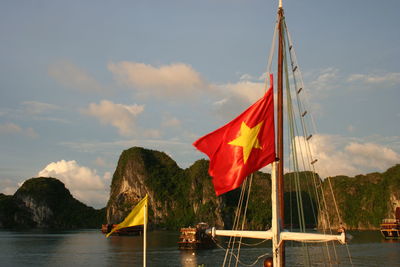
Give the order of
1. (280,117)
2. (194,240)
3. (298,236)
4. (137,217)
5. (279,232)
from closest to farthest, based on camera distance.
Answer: (298,236) → (279,232) → (137,217) → (280,117) → (194,240)

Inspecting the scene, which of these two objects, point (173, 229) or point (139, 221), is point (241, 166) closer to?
point (139, 221)

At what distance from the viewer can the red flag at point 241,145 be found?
36.4 ft

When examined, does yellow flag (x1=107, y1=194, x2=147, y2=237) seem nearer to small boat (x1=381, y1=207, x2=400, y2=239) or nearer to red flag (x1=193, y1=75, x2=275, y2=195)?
red flag (x1=193, y1=75, x2=275, y2=195)

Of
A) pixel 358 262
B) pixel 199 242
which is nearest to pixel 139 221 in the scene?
pixel 358 262

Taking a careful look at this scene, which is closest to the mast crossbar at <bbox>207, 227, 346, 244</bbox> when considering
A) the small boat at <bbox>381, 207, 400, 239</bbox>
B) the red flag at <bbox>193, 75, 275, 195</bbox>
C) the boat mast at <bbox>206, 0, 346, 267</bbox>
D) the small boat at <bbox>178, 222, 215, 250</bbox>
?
the boat mast at <bbox>206, 0, 346, 267</bbox>

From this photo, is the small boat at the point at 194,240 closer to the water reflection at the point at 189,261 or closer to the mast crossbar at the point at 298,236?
the water reflection at the point at 189,261

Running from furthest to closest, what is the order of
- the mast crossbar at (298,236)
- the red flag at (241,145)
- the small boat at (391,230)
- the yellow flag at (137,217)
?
the small boat at (391,230)
the yellow flag at (137,217)
the red flag at (241,145)
the mast crossbar at (298,236)

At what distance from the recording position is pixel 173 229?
639 ft

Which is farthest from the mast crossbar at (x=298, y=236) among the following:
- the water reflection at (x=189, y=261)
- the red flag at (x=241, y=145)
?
the water reflection at (x=189, y=261)

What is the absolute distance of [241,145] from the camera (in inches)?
437

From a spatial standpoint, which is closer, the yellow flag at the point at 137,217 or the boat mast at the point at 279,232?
the boat mast at the point at 279,232

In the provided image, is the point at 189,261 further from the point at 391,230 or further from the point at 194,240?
the point at 391,230

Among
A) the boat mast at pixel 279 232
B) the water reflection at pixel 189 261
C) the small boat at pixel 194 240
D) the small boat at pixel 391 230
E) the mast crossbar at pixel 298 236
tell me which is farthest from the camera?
the small boat at pixel 391 230

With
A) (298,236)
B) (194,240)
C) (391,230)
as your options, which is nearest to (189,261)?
(194,240)
